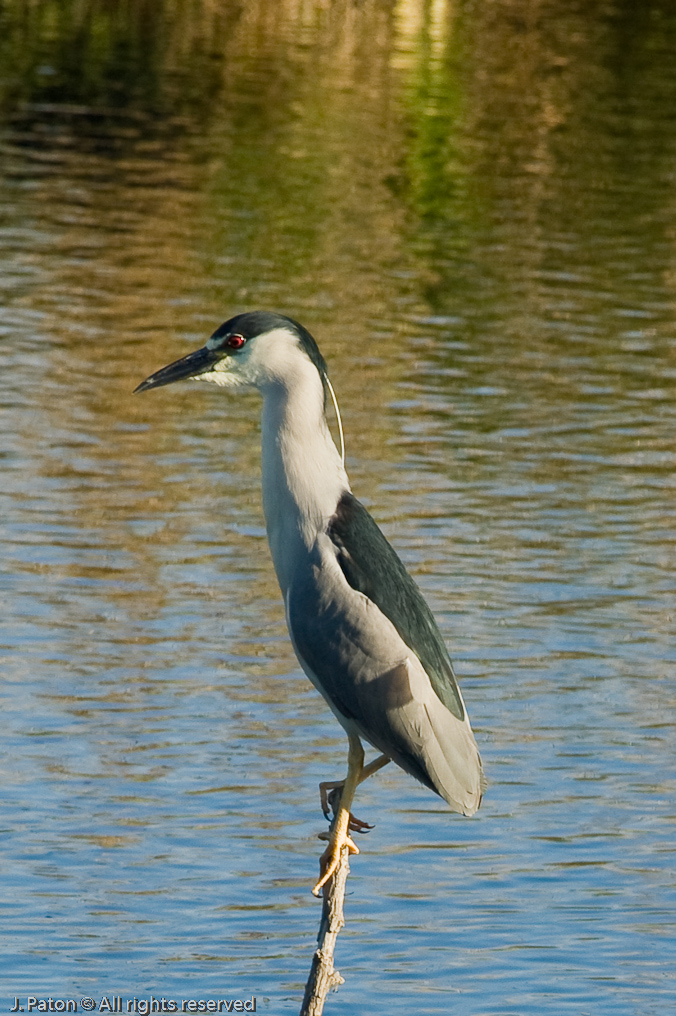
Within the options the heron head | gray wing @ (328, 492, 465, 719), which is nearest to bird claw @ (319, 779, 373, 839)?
gray wing @ (328, 492, 465, 719)

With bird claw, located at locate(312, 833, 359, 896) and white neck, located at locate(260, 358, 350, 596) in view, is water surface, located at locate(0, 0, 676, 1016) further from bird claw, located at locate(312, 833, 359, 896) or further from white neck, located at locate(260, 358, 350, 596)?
white neck, located at locate(260, 358, 350, 596)

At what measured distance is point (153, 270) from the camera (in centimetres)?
1905

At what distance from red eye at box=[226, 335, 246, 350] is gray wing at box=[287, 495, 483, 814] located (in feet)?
1.80

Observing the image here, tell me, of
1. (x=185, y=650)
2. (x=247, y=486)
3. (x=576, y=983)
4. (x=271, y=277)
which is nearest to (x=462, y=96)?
(x=271, y=277)

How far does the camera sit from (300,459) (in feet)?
19.2

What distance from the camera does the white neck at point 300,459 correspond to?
230 inches

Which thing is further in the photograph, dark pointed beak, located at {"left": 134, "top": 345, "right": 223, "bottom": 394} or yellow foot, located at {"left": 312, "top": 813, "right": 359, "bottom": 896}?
dark pointed beak, located at {"left": 134, "top": 345, "right": 223, "bottom": 394}

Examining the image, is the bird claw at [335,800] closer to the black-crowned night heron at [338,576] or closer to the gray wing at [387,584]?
the black-crowned night heron at [338,576]

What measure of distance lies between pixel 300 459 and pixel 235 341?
→ 1.32 feet

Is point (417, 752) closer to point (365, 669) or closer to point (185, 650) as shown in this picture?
point (365, 669)

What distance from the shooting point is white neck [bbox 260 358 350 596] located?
Answer: 230 inches

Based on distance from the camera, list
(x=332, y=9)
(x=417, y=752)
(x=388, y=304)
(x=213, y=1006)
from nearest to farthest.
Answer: (x=417, y=752), (x=213, y=1006), (x=388, y=304), (x=332, y=9)

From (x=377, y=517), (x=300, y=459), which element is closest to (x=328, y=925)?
(x=300, y=459)

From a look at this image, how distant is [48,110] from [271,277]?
335 inches
